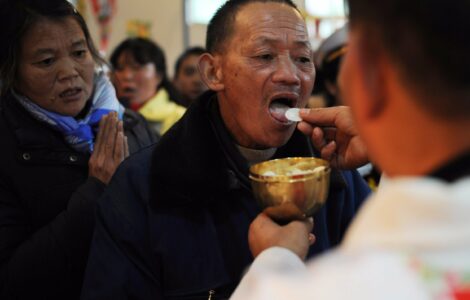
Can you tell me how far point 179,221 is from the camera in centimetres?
192

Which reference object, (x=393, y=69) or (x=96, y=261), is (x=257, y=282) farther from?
(x=96, y=261)

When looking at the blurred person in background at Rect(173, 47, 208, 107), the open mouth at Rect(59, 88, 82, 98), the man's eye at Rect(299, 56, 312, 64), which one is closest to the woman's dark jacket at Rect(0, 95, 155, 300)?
the open mouth at Rect(59, 88, 82, 98)

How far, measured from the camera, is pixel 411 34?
2.75 feet

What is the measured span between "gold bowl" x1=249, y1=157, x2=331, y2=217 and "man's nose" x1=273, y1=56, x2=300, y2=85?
0.55 m

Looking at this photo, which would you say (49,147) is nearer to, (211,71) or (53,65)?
(53,65)

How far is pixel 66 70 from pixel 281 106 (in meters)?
0.85

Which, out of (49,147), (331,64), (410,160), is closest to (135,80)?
(331,64)

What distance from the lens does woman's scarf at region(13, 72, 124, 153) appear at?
2301 millimetres

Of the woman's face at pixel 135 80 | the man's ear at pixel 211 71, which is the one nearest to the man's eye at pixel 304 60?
the man's ear at pixel 211 71

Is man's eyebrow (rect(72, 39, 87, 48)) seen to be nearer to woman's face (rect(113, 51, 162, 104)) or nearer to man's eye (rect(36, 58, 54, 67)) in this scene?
man's eye (rect(36, 58, 54, 67))

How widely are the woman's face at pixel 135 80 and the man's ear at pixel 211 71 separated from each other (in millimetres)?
2436

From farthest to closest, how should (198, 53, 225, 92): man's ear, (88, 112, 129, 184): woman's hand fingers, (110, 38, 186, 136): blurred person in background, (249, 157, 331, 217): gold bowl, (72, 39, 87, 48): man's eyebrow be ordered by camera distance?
(110, 38, 186, 136): blurred person in background, (72, 39, 87, 48): man's eyebrow, (88, 112, 129, 184): woman's hand fingers, (198, 53, 225, 92): man's ear, (249, 157, 331, 217): gold bowl

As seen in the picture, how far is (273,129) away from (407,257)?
1213 mm

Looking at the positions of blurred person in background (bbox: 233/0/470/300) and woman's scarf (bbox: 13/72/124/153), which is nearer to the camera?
blurred person in background (bbox: 233/0/470/300)
